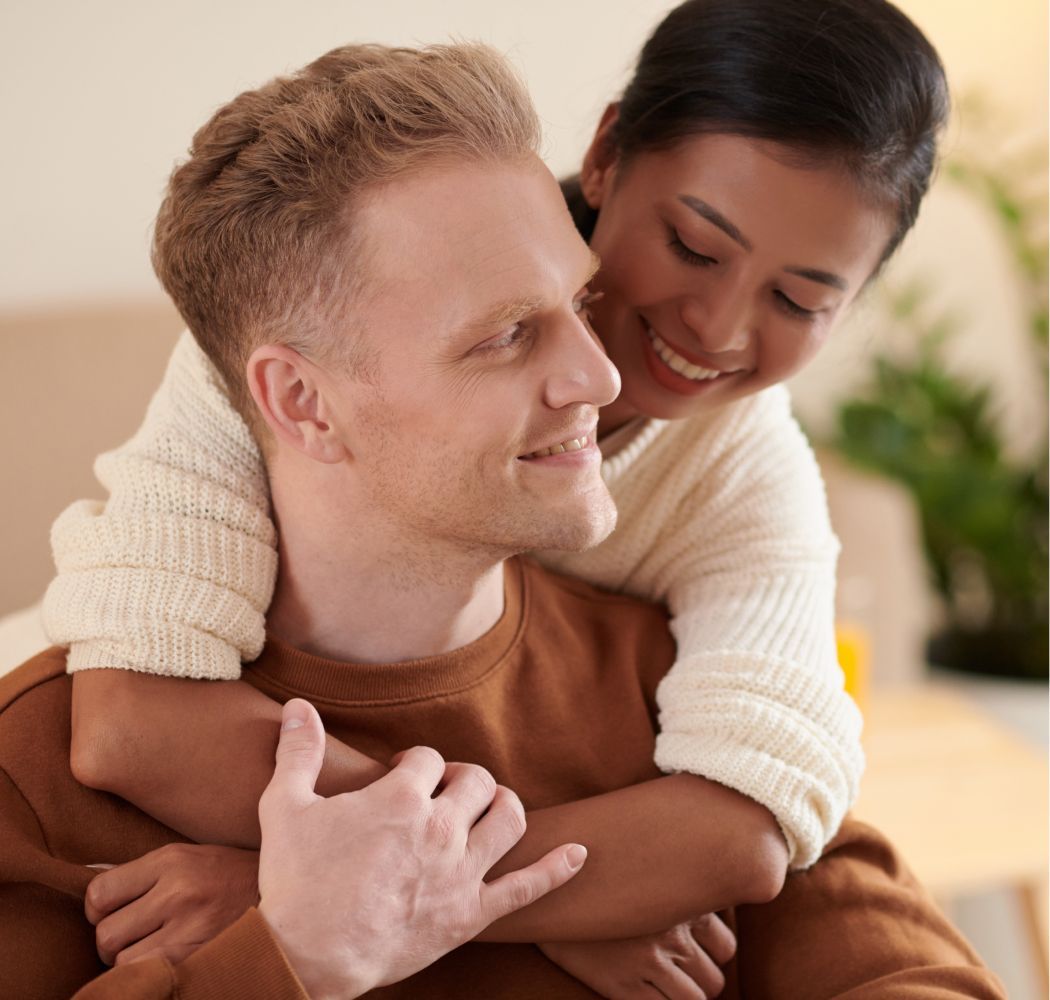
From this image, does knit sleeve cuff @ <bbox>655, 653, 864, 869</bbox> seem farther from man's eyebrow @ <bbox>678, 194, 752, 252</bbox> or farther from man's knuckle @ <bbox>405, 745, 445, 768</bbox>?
man's eyebrow @ <bbox>678, 194, 752, 252</bbox>

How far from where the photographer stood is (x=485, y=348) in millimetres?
1123

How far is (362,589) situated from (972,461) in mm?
2577

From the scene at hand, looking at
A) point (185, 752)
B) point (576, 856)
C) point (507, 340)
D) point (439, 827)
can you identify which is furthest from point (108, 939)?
point (507, 340)

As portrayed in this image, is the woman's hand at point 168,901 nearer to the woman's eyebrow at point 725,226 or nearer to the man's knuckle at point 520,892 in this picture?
the man's knuckle at point 520,892

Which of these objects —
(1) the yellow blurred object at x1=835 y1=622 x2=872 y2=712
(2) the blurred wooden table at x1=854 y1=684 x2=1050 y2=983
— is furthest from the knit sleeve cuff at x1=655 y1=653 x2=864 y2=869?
(2) the blurred wooden table at x1=854 y1=684 x2=1050 y2=983

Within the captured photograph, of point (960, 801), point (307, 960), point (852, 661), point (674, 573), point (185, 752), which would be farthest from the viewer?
point (960, 801)

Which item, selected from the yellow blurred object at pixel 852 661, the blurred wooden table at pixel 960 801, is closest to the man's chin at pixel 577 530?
the yellow blurred object at pixel 852 661

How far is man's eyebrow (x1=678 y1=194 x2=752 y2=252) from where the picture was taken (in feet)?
4.08

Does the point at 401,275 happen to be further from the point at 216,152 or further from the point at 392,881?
the point at 392,881

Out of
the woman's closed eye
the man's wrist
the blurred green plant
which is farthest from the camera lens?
the blurred green plant

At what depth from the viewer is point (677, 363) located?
1.37 meters

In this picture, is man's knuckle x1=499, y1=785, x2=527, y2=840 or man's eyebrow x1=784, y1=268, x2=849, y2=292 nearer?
man's knuckle x1=499, y1=785, x2=527, y2=840

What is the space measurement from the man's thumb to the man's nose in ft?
1.17

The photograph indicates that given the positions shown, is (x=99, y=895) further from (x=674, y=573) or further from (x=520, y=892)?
(x=674, y=573)
